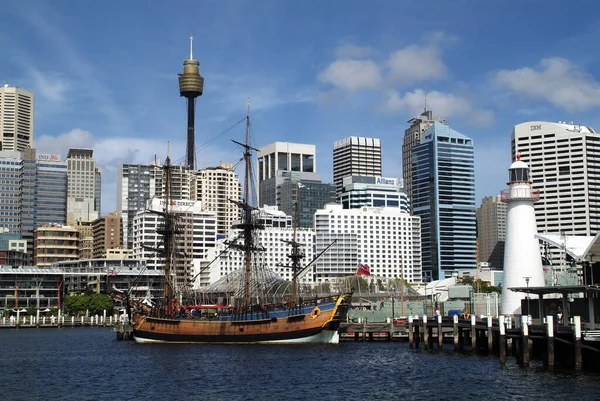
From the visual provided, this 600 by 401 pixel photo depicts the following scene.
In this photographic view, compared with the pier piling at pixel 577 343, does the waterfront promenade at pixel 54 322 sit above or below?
below

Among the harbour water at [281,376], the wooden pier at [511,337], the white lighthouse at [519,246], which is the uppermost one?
the white lighthouse at [519,246]

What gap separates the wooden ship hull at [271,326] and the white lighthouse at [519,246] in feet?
75.9

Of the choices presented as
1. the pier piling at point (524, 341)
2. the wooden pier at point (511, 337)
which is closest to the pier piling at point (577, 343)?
the wooden pier at point (511, 337)

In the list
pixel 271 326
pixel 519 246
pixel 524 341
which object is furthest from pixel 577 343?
pixel 271 326

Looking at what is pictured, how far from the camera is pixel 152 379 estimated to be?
241 ft

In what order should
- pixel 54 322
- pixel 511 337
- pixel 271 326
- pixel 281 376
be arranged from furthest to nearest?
pixel 54 322
pixel 271 326
pixel 511 337
pixel 281 376

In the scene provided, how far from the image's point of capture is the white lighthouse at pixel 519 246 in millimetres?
91188

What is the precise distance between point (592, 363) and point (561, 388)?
12162mm

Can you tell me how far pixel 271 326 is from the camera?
10812cm

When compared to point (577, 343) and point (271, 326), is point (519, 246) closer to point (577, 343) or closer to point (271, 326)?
point (577, 343)

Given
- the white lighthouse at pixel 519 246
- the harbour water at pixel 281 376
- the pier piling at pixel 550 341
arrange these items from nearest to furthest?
the harbour water at pixel 281 376 → the pier piling at pixel 550 341 → the white lighthouse at pixel 519 246

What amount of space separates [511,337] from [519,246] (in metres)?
19.1

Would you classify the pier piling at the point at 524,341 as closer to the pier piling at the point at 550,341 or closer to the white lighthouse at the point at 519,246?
the pier piling at the point at 550,341

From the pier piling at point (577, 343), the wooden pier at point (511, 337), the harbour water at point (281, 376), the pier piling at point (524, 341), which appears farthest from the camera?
the pier piling at point (524, 341)
